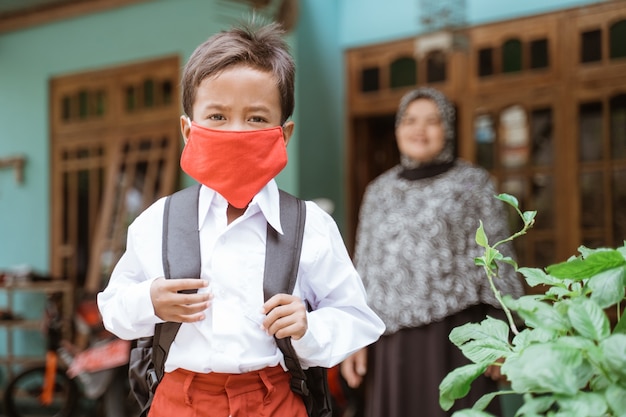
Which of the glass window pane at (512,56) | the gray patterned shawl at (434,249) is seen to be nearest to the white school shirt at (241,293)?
the gray patterned shawl at (434,249)

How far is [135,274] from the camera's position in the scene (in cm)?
151

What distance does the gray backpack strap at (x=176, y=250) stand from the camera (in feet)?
4.60

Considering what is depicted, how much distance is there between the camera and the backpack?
1.40m

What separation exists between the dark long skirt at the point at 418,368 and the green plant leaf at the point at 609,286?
5.66 ft

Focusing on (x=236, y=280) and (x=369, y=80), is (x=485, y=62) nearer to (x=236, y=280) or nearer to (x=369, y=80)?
(x=369, y=80)

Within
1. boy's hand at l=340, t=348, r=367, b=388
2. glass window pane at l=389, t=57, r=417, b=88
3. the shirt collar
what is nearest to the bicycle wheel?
glass window pane at l=389, t=57, r=417, b=88

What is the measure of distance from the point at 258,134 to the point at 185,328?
37cm

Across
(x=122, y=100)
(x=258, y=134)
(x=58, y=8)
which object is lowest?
(x=258, y=134)

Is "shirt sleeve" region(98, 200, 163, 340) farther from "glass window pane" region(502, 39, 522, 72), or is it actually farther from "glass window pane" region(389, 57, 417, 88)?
"glass window pane" region(389, 57, 417, 88)

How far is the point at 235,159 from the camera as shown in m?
1.40

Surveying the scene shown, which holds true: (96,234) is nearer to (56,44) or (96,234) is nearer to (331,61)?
(56,44)

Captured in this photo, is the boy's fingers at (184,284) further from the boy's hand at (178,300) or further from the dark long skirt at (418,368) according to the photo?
the dark long skirt at (418,368)

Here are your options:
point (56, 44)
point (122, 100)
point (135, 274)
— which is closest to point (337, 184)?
point (122, 100)

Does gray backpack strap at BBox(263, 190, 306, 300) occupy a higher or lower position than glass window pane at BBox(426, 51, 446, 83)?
lower
